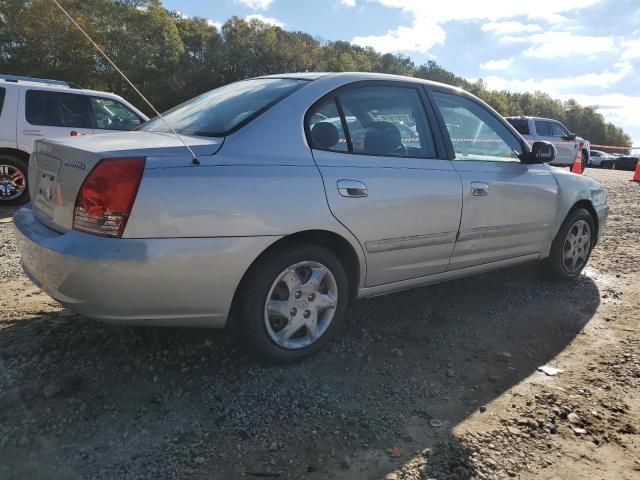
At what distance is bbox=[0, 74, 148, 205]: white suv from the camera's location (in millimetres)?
7355

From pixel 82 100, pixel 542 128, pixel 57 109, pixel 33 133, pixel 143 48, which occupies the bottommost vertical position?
pixel 33 133

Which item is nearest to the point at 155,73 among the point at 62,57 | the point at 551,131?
the point at 62,57

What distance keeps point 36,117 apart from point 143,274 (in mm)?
6528

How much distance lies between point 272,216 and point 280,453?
1.10 meters

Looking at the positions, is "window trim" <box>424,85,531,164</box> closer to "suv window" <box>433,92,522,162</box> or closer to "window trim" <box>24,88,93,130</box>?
"suv window" <box>433,92,522,162</box>

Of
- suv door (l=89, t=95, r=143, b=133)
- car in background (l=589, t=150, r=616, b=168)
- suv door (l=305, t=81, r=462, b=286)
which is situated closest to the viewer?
suv door (l=305, t=81, r=462, b=286)

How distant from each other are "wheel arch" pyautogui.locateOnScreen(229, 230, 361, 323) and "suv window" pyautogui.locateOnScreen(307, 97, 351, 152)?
0.49 m

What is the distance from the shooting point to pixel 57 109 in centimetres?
784

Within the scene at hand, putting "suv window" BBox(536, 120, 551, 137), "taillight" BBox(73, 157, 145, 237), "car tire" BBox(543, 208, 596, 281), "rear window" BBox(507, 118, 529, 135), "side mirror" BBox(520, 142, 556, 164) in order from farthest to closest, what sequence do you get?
"suv window" BBox(536, 120, 551, 137) → "rear window" BBox(507, 118, 529, 135) → "car tire" BBox(543, 208, 596, 281) → "side mirror" BBox(520, 142, 556, 164) → "taillight" BBox(73, 157, 145, 237)

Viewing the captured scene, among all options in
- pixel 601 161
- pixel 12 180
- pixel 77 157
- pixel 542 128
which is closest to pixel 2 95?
pixel 12 180

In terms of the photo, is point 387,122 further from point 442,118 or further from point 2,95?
point 2,95

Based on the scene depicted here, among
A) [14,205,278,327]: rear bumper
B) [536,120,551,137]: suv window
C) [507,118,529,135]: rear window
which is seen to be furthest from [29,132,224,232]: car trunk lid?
[536,120,551,137]: suv window

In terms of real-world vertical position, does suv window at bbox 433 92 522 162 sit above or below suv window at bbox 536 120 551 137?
below

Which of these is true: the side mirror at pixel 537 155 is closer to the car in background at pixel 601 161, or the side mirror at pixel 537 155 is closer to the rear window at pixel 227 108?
the rear window at pixel 227 108
